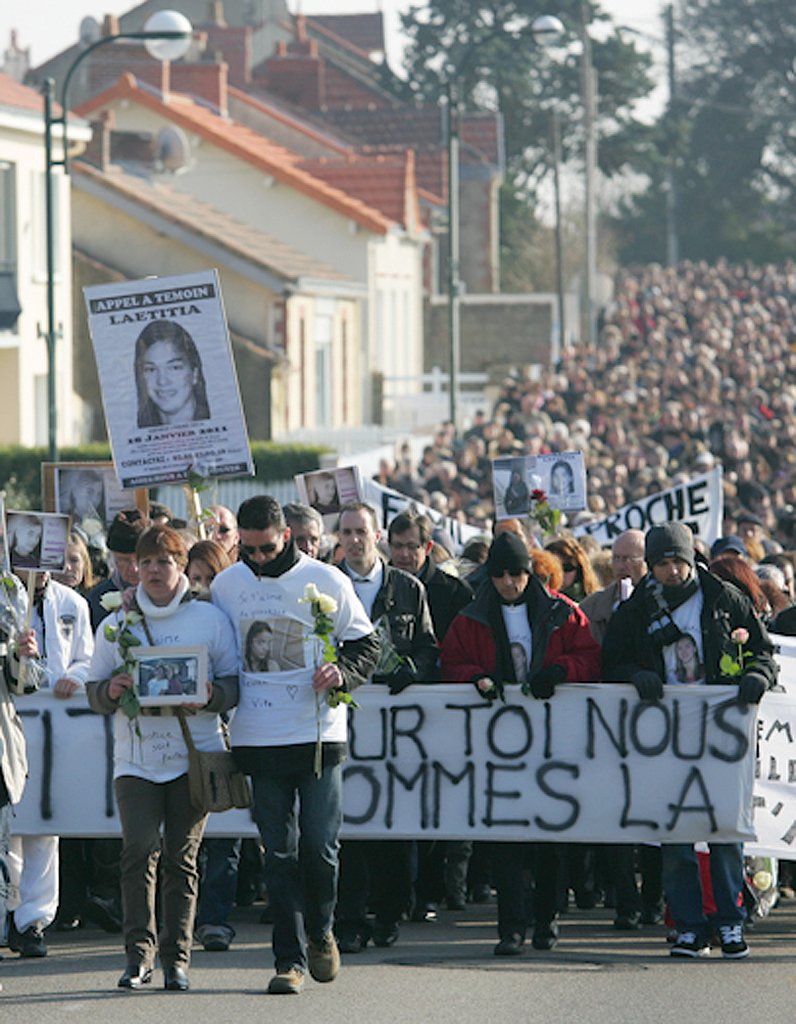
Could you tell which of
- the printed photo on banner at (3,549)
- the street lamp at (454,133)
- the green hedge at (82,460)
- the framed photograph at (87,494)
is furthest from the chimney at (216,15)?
the printed photo on banner at (3,549)

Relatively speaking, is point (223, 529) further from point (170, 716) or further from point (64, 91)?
point (64, 91)

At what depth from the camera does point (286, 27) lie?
8512 centimetres

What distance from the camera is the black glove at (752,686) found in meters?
10.5

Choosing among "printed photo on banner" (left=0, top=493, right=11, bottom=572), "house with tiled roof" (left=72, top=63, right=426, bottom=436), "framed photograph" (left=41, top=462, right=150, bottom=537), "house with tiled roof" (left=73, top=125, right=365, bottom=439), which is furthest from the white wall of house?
"printed photo on banner" (left=0, top=493, right=11, bottom=572)

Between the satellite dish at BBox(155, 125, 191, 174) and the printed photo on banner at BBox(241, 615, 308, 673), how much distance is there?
38.1m

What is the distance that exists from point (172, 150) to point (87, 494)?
33603mm

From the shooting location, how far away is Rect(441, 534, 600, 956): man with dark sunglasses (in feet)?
34.9

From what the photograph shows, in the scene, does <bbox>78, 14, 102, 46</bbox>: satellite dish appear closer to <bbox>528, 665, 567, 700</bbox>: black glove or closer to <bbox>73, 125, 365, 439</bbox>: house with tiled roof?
<bbox>73, 125, 365, 439</bbox>: house with tiled roof

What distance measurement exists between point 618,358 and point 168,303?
34.5 metres

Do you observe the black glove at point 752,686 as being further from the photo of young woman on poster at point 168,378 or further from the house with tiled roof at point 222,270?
the house with tiled roof at point 222,270

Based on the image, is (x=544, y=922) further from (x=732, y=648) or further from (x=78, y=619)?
(x=78, y=619)

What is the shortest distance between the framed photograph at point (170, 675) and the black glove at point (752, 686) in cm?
235

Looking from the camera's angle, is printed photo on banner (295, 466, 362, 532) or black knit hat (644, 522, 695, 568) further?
printed photo on banner (295, 466, 362, 532)

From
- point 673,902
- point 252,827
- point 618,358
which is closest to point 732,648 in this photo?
point 673,902
